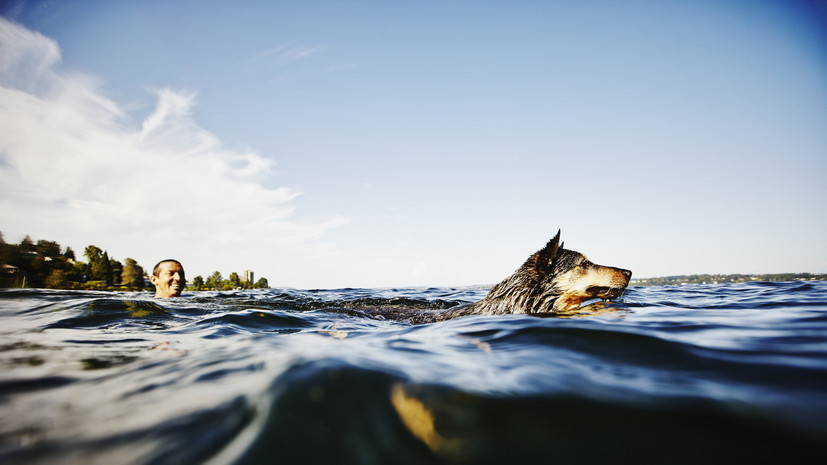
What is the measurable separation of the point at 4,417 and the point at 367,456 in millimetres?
1809

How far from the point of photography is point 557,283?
5980 mm

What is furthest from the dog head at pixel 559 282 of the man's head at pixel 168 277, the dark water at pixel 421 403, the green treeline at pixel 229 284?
the green treeline at pixel 229 284

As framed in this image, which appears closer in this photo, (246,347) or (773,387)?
(773,387)

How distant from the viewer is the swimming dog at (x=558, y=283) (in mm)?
5918

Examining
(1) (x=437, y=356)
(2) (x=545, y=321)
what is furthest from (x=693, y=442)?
(2) (x=545, y=321)

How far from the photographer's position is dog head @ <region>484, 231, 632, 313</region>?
5.92 metres

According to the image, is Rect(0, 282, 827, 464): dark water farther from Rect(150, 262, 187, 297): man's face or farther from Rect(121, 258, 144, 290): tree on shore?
Rect(121, 258, 144, 290): tree on shore

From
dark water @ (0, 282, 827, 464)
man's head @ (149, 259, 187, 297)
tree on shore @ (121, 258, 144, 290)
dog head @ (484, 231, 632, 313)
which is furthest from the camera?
tree on shore @ (121, 258, 144, 290)

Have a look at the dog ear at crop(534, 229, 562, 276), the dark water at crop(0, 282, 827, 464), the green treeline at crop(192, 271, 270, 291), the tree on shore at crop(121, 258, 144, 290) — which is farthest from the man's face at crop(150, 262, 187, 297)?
the tree on shore at crop(121, 258, 144, 290)

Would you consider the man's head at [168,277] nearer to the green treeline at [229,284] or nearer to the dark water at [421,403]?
the dark water at [421,403]

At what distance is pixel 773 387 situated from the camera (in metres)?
1.96

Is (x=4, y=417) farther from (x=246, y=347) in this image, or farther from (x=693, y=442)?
(x=693, y=442)

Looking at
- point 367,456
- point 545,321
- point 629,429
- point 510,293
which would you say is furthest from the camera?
point 510,293

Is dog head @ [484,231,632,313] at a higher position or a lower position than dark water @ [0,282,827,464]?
higher
